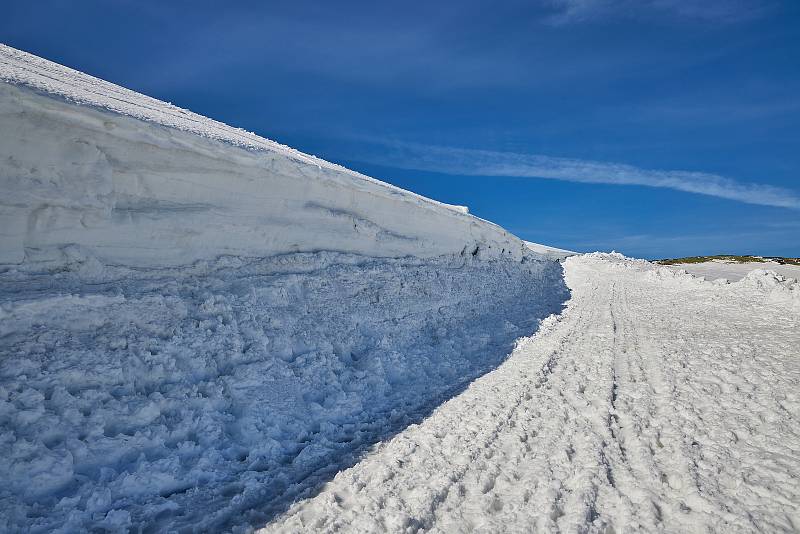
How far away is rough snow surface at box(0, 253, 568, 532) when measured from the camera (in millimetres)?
3709

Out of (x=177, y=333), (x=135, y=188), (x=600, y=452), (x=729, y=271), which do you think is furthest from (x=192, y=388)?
(x=729, y=271)

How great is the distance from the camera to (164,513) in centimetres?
372

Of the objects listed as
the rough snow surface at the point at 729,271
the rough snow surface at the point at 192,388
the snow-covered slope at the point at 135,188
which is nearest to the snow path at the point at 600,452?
the rough snow surface at the point at 192,388

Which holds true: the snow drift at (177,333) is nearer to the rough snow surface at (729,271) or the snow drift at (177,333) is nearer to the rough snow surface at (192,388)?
the rough snow surface at (192,388)

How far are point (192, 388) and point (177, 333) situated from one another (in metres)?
0.94

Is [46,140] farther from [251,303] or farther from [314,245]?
[314,245]

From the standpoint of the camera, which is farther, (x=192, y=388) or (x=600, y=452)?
(x=192, y=388)

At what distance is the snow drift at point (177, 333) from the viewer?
3.88 metres

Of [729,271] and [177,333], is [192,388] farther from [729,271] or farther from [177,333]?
[729,271]

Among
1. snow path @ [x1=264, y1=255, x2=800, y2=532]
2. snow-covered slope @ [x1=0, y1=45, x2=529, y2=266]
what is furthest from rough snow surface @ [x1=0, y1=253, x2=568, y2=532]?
snow path @ [x1=264, y1=255, x2=800, y2=532]

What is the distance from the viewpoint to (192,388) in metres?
4.98

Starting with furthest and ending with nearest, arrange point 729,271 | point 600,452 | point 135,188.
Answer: point 729,271, point 135,188, point 600,452

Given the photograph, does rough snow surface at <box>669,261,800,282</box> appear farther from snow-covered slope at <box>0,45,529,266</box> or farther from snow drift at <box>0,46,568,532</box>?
snow-covered slope at <box>0,45,529,266</box>

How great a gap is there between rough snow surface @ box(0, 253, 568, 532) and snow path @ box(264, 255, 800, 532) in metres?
0.57
